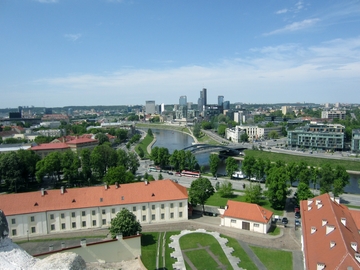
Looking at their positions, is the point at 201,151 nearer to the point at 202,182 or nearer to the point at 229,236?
the point at 202,182

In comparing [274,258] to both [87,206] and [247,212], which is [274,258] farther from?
[87,206]

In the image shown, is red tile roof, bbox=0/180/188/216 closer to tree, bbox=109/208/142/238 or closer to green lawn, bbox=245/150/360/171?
tree, bbox=109/208/142/238

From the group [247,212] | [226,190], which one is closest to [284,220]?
[247,212]

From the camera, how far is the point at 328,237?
20828 mm

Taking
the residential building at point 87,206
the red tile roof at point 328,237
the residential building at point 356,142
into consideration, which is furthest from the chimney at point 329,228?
the residential building at point 356,142

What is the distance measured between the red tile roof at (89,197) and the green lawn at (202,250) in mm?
6368

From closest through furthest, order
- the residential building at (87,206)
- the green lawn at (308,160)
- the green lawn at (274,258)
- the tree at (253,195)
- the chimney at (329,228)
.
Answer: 1. the chimney at (329,228)
2. the green lawn at (274,258)
3. the residential building at (87,206)
4. the tree at (253,195)
5. the green lawn at (308,160)

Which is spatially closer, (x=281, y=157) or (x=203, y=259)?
(x=203, y=259)

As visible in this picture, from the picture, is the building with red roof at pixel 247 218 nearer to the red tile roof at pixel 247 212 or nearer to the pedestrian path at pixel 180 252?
the red tile roof at pixel 247 212

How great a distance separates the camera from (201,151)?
8662 cm

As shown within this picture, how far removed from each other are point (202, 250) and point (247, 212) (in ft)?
25.4

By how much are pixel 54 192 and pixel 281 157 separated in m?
64.7

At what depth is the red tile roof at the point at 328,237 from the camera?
17619 mm

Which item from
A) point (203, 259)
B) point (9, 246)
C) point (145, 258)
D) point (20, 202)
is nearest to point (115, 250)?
point (145, 258)
